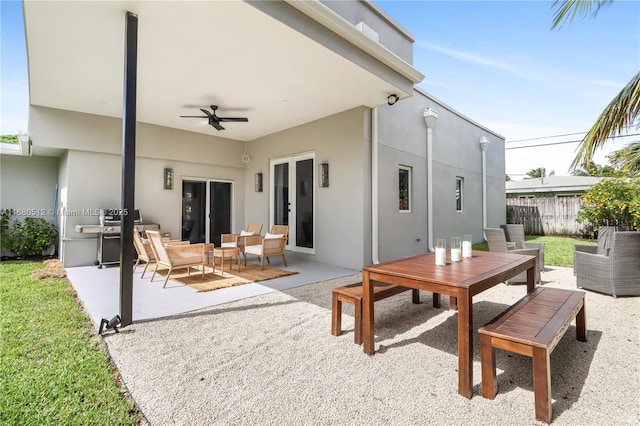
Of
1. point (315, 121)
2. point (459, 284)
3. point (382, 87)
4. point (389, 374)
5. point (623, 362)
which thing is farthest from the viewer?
point (315, 121)

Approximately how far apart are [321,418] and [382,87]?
4699 mm

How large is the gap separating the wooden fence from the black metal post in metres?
14.0

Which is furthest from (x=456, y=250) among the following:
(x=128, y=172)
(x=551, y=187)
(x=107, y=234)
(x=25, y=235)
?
(x=551, y=187)

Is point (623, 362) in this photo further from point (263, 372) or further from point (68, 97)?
point (68, 97)

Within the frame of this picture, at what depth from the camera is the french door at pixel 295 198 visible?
6855 millimetres

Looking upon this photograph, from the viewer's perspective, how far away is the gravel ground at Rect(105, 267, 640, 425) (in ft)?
5.75

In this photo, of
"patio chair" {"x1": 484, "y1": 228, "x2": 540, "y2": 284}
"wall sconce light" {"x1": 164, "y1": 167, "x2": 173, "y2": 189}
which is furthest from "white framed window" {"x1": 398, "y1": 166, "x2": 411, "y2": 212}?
"wall sconce light" {"x1": 164, "y1": 167, "x2": 173, "y2": 189}

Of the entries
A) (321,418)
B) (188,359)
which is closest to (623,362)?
(321,418)

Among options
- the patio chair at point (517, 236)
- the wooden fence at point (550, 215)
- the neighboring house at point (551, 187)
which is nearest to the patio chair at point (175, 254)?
the patio chair at point (517, 236)

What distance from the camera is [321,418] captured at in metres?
1.71

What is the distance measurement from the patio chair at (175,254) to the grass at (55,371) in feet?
4.03

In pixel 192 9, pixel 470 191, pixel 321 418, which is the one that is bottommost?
Answer: pixel 321 418

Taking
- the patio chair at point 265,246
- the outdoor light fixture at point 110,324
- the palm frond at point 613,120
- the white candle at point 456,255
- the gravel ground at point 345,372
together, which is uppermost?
the palm frond at point 613,120

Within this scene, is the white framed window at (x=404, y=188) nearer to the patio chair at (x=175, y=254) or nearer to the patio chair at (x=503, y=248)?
the patio chair at (x=503, y=248)
